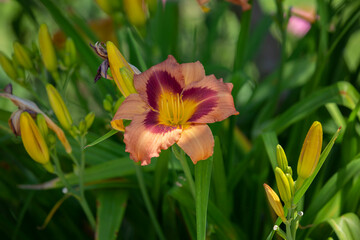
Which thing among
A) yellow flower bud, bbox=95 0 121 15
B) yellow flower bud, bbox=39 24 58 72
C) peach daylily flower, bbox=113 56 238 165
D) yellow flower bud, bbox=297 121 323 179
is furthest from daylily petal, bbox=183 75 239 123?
yellow flower bud, bbox=95 0 121 15

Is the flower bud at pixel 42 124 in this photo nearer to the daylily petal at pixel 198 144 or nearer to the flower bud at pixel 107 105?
the flower bud at pixel 107 105

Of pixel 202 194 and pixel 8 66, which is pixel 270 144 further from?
pixel 8 66

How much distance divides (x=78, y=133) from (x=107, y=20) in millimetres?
982

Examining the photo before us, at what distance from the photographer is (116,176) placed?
0.83 metres

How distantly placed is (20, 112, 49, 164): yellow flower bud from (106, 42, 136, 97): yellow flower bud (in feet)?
0.51

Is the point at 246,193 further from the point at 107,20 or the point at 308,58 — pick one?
the point at 107,20

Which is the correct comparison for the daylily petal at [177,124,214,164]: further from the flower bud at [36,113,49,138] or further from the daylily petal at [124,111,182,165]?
the flower bud at [36,113,49,138]

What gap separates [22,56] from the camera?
85 cm

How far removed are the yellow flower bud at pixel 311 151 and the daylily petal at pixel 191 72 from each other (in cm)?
18

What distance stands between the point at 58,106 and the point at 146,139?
0.23 m

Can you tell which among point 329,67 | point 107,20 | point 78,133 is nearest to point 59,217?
point 78,133

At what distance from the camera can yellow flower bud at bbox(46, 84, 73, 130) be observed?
2.27ft

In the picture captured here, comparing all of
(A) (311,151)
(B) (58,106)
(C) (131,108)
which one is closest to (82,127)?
(B) (58,106)

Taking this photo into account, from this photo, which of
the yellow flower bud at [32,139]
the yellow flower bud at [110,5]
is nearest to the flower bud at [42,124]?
the yellow flower bud at [32,139]
